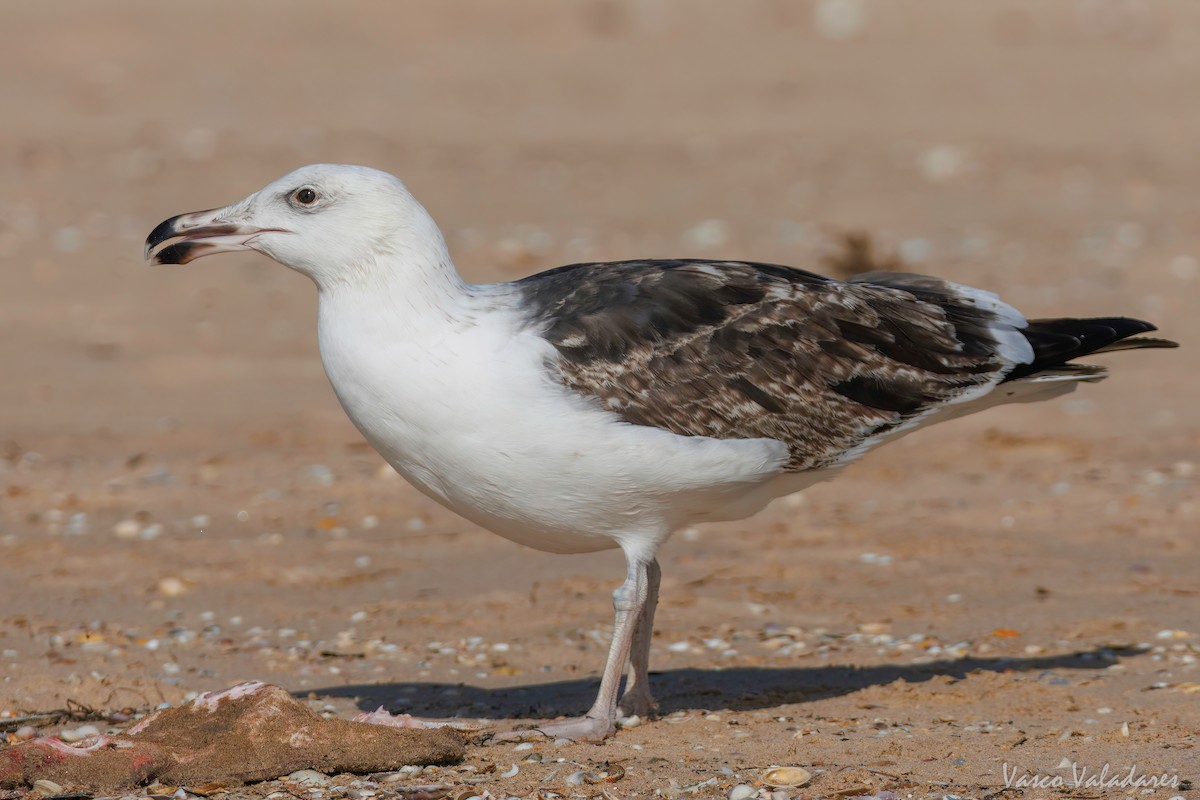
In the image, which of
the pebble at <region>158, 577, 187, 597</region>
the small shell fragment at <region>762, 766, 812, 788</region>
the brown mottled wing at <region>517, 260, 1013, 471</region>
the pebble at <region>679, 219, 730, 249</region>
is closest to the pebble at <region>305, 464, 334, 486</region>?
the pebble at <region>158, 577, 187, 597</region>

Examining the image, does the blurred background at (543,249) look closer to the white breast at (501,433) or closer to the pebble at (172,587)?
the pebble at (172,587)

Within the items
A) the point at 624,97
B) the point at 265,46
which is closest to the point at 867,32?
the point at 624,97

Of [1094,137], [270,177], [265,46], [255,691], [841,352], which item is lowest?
[255,691]

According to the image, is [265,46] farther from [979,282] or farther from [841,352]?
[841,352]

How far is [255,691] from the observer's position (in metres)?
5.59

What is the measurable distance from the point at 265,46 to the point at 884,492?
1840 centimetres

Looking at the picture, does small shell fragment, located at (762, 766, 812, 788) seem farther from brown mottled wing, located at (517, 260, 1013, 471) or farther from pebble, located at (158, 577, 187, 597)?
pebble, located at (158, 577, 187, 597)

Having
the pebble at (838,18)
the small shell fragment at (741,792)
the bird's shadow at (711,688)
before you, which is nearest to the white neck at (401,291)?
the bird's shadow at (711,688)

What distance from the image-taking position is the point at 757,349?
6195mm

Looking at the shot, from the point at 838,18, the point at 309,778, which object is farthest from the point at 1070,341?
the point at 838,18

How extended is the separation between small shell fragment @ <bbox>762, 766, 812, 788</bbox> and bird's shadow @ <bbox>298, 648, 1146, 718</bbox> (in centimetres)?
108

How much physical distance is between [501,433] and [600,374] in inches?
17.6

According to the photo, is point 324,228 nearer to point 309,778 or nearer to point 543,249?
point 309,778

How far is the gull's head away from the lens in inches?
227
